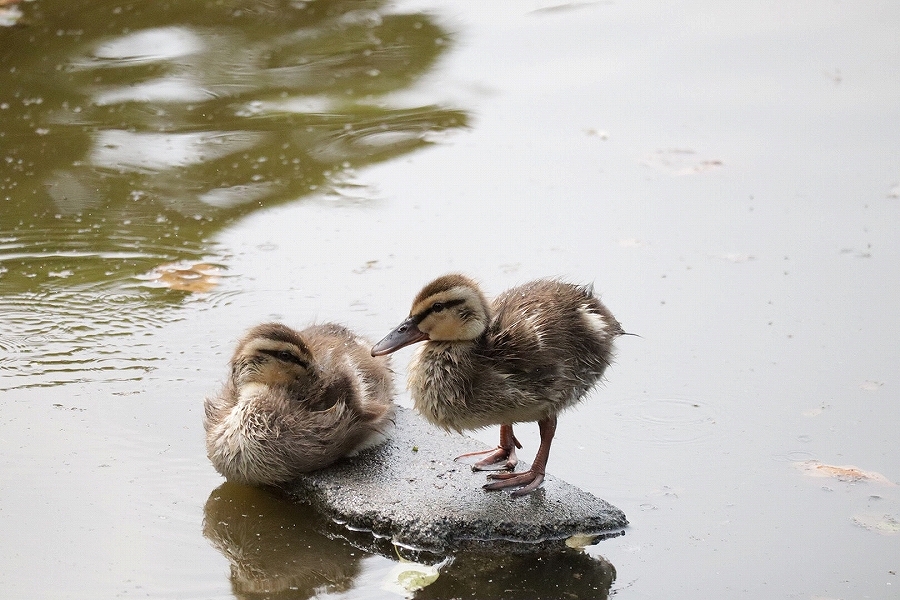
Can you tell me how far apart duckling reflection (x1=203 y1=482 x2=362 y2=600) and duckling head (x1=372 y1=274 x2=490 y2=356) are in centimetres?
84

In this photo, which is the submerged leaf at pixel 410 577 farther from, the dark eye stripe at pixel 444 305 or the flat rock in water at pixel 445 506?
the dark eye stripe at pixel 444 305

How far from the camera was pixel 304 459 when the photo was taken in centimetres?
518

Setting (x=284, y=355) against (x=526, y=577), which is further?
(x=284, y=355)

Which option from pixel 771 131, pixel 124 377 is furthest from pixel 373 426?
pixel 771 131

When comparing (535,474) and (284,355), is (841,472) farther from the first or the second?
(284,355)

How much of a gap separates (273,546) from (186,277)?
262 centimetres

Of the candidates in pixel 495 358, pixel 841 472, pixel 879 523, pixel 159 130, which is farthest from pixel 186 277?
pixel 879 523

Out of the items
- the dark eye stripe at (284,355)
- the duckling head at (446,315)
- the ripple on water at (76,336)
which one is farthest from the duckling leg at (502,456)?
the ripple on water at (76,336)

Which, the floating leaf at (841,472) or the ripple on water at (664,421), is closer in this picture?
the floating leaf at (841,472)

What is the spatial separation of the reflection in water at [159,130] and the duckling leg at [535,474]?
240 centimetres

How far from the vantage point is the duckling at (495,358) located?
193 inches

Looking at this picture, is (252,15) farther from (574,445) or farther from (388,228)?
(574,445)

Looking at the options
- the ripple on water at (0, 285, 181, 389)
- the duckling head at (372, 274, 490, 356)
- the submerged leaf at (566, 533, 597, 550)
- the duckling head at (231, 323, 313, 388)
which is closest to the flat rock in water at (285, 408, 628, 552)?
the submerged leaf at (566, 533, 597, 550)

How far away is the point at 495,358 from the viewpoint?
4.94m
